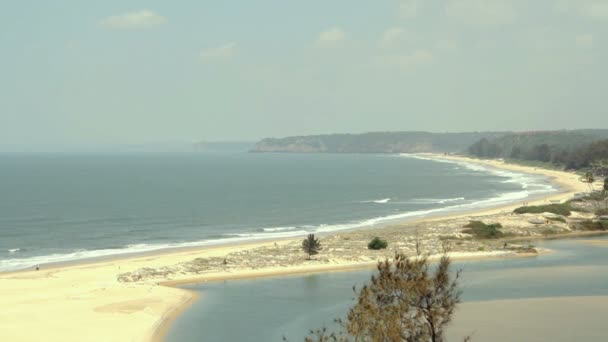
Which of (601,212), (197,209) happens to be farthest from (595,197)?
(197,209)

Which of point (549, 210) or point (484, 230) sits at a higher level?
point (549, 210)

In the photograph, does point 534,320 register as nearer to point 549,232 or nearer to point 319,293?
point 319,293

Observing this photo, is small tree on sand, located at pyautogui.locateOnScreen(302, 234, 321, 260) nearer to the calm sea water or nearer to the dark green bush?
the calm sea water

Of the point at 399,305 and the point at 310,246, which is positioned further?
the point at 310,246

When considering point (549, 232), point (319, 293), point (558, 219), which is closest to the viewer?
point (319, 293)

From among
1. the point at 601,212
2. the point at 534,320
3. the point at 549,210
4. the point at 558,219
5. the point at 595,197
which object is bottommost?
the point at 534,320

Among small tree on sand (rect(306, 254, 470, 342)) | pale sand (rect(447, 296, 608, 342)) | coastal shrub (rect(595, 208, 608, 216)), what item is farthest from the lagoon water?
coastal shrub (rect(595, 208, 608, 216))

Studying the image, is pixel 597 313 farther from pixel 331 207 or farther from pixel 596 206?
pixel 331 207

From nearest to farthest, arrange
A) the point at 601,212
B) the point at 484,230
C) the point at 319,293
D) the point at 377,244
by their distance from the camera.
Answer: the point at 319,293, the point at 377,244, the point at 484,230, the point at 601,212
